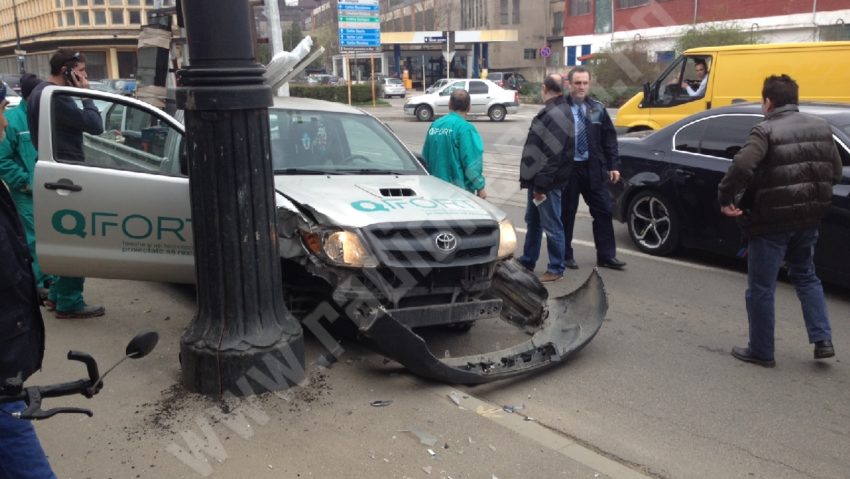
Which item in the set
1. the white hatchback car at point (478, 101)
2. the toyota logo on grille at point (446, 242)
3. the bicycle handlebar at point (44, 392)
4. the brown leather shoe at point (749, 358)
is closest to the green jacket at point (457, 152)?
the toyota logo on grille at point (446, 242)

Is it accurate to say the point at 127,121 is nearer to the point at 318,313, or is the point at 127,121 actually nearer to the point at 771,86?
the point at 318,313

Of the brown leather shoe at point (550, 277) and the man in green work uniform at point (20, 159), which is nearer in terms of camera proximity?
the man in green work uniform at point (20, 159)

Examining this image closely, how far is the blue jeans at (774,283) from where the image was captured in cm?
476

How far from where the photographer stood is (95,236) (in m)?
5.04

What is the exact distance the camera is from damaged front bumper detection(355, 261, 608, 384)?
4.20 metres

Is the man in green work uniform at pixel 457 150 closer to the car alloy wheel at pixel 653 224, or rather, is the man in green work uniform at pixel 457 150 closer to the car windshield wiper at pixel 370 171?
the car windshield wiper at pixel 370 171

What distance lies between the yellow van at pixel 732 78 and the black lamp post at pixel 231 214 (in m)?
9.32

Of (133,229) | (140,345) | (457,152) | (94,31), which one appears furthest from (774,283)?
(94,31)

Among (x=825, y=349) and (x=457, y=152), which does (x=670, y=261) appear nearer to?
(x=457, y=152)

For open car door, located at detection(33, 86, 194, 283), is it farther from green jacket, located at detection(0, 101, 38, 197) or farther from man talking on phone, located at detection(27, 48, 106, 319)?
green jacket, located at detection(0, 101, 38, 197)

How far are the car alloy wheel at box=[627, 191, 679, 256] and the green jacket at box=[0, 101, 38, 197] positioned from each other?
18.3 feet

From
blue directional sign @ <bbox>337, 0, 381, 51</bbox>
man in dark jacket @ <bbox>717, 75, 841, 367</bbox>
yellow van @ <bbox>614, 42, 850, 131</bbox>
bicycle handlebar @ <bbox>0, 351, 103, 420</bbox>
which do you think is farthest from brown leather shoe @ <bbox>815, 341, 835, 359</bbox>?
blue directional sign @ <bbox>337, 0, 381, 51</bbox>

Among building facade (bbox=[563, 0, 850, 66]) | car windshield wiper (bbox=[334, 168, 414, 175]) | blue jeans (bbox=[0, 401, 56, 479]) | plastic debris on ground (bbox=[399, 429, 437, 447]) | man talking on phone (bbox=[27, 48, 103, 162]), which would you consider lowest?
plastic debris on ground (bbox=[399, 429, 437, 447])

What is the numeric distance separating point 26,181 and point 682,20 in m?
44.4
